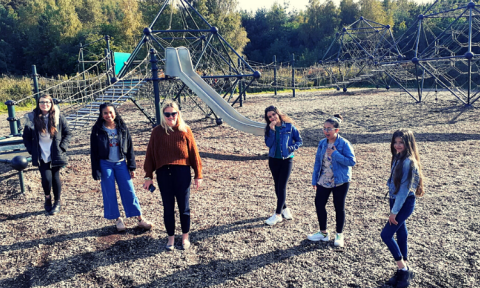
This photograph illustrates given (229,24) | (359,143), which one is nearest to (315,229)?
(359,143)

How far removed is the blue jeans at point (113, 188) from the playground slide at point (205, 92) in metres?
4.11

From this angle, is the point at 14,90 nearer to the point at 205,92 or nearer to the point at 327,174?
the point at 205,92

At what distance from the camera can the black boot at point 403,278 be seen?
302cm

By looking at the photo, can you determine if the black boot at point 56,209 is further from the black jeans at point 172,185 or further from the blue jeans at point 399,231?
the blue jeans at point 399,231

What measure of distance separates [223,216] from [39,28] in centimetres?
4254

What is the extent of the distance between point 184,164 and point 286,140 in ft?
3.95

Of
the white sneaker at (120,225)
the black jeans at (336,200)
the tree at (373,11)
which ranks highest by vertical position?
the tree at (373,11)

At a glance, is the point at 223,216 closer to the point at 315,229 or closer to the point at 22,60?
the point at 315,229

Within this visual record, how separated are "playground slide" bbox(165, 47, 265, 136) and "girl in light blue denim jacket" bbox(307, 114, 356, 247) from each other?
4152 millimetres

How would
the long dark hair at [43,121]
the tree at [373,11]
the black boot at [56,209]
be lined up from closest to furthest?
the long dark hair at [43,121]
the black boot at [56,209]
the tree at [373,11]

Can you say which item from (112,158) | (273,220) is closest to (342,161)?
(273,220)

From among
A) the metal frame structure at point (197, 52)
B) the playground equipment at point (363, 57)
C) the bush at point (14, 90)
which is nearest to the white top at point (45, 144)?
the metal frame structure at point (197, 52)

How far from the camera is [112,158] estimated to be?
160 inches

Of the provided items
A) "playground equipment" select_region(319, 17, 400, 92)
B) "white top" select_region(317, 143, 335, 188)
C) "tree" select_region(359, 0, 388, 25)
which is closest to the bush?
"playground equipment" select_region(319, 17, 400, 92)
